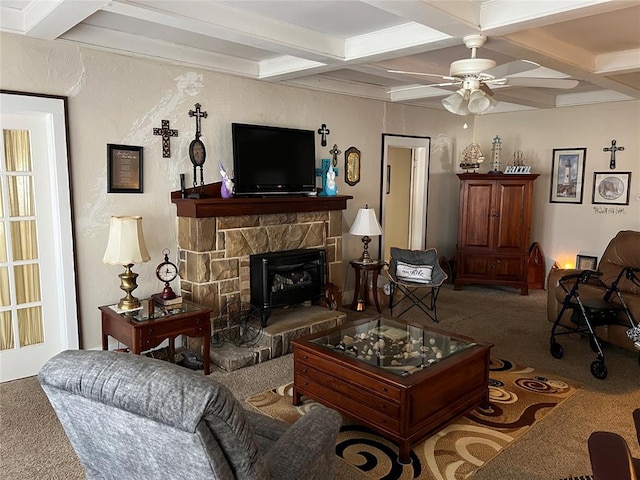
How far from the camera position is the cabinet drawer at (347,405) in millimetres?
2775

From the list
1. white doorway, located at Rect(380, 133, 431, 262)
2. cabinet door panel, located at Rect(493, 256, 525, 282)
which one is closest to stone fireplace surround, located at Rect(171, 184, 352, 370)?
white doorway, located at Rect(380, 133, 431, 262)

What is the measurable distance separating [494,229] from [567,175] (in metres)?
1.19

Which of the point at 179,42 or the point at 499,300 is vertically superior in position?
the point at 179,42

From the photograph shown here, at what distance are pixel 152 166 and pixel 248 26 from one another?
1.50 m

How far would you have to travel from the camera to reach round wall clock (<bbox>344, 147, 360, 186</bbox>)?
226 inches

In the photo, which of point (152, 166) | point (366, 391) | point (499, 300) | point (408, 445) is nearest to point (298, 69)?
point (152, 166)

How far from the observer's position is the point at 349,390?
2.98m

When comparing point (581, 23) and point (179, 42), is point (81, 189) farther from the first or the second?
point (581, 23)

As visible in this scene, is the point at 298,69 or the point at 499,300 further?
the point at 499,300

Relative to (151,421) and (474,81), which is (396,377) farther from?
(474,81)

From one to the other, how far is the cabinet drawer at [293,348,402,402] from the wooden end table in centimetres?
89

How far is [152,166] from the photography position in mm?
4133

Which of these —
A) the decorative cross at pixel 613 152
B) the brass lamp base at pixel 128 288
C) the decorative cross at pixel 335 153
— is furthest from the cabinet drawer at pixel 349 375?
the decorative cross at pixel 613 152

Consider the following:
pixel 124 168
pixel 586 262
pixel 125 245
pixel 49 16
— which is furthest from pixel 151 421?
pixel 586 262
